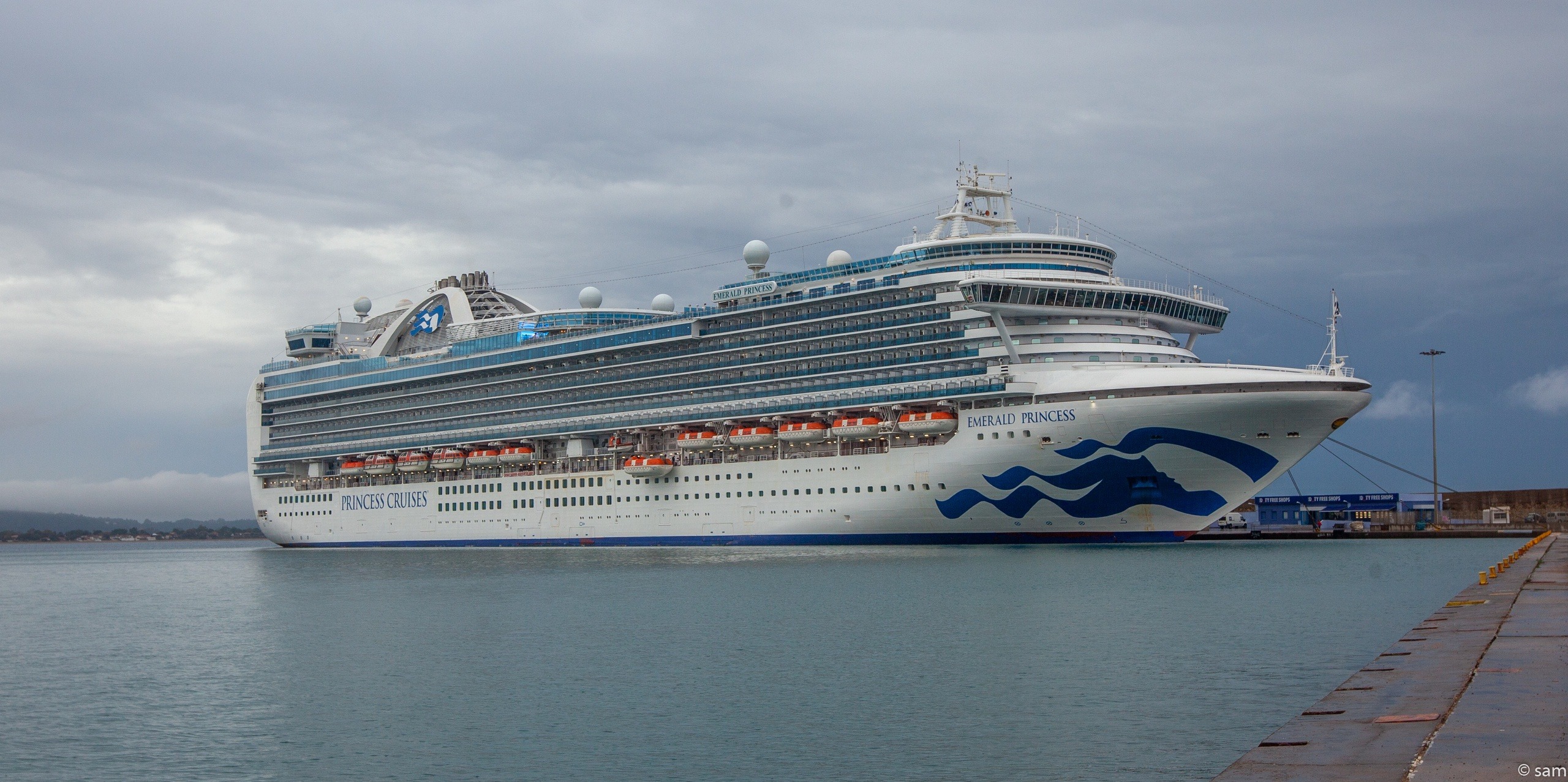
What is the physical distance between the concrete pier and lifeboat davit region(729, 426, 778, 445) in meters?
40.0

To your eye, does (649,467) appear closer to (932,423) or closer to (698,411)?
(698,411)

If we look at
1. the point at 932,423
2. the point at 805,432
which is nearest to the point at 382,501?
the point at 805,432

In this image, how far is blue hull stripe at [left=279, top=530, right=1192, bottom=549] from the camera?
50.3 metres

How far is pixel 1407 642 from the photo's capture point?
64.9ft

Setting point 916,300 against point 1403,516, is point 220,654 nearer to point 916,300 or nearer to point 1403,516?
point 916,300

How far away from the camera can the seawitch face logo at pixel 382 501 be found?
8000 cm

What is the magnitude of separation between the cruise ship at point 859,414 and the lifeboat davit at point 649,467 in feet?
0.82

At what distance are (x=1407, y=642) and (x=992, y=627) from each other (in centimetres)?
920

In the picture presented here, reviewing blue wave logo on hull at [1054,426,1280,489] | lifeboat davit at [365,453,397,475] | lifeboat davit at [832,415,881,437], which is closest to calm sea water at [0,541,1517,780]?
blue wave logo on hull at [1054,426,1280,489]

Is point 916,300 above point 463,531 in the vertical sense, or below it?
above

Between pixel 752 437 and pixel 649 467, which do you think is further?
pixel 649 467

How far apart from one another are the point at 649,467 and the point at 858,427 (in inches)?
536

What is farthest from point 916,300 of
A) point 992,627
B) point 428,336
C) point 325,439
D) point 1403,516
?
point 1403,516

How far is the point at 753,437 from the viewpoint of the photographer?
5941 centimetres
